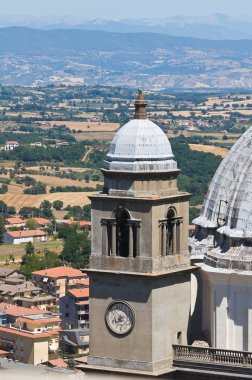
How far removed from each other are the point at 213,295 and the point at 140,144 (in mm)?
4129

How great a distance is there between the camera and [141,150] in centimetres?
4512

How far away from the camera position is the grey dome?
4500 cm

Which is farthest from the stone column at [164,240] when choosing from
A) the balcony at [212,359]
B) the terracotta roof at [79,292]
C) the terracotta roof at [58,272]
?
the terracotta roof at [58,272]

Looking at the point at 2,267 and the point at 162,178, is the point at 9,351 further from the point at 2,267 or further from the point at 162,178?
the point at 162,178

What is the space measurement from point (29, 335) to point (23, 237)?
6888 centimetres

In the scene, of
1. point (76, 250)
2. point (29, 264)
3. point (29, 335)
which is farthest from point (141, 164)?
point (29, 264)

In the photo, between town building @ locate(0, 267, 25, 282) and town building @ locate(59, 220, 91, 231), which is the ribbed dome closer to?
town building @ locate(0, 267, 25, 282)

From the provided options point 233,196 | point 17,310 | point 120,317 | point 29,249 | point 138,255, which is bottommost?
point 29,249

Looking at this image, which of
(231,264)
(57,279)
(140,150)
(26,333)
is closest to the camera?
(140,150)

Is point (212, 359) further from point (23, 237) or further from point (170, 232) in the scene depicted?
point (23, 237)

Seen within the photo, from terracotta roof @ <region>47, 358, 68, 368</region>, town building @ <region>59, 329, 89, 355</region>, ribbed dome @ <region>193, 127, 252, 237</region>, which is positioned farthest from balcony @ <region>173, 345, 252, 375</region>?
town building @ <region>59, 329, 89, 355</region>

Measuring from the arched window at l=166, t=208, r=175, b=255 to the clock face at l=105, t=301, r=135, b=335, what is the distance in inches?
66.0

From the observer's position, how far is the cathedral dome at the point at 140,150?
45.0 meters

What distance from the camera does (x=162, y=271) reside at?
148 feet
